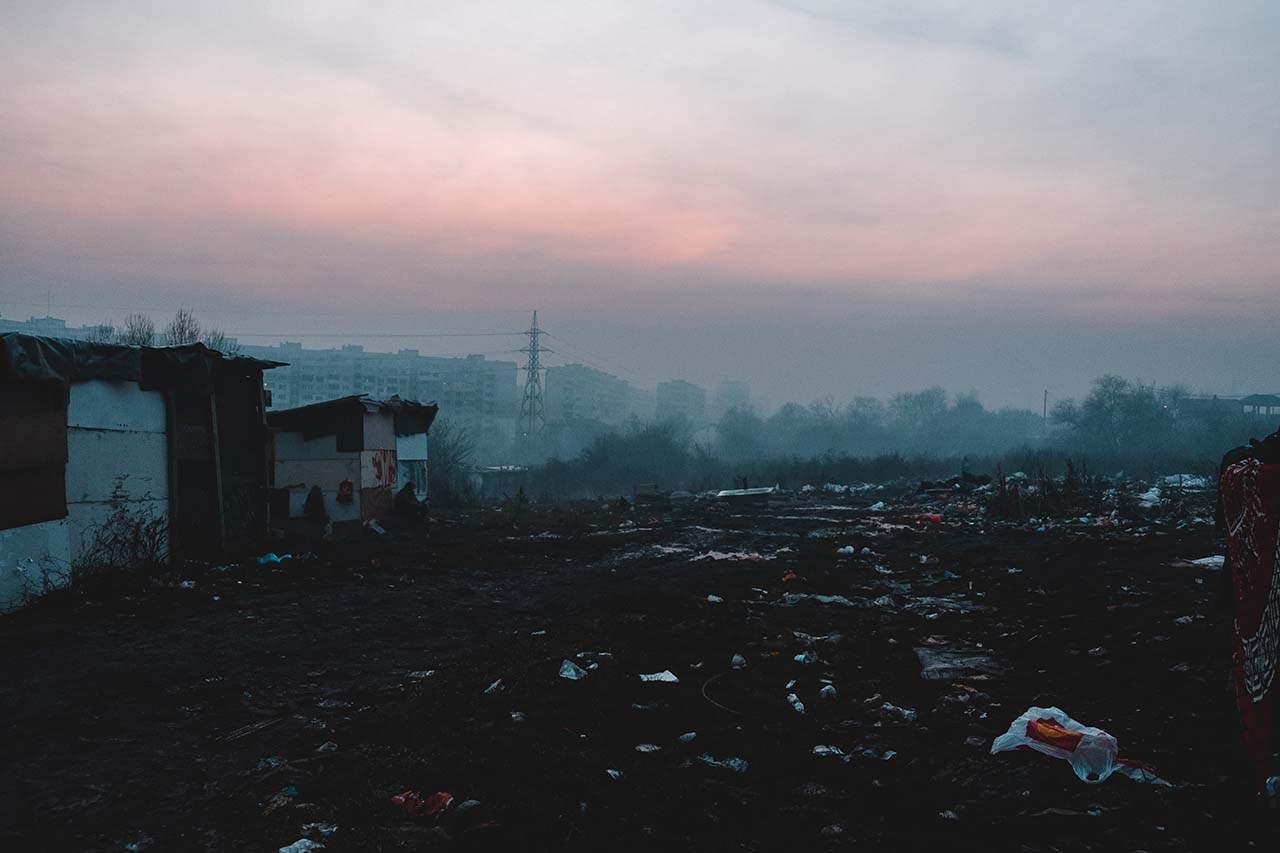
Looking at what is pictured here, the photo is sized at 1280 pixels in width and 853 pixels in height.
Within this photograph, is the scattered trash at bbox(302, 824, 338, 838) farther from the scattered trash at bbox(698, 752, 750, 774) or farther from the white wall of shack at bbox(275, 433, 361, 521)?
the white wall of shack at bbox(275, 433, 361, 521)

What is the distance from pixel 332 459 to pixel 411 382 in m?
84.3

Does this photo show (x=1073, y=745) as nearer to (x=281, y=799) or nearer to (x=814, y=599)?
(x=281, y=799)

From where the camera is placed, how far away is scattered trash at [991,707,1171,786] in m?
3.85

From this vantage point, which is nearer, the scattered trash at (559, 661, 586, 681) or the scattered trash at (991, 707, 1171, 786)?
the scattered trash at (991, 707, 1171, 786)

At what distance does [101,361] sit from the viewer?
10.2 meters

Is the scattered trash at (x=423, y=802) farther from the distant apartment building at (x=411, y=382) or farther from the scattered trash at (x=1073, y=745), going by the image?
the distant apartment building at (x=411, y=382)

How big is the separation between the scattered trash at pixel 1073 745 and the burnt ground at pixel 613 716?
0.09m

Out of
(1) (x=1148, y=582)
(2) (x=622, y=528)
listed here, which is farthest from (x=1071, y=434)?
(1) (x=1148, y=582)

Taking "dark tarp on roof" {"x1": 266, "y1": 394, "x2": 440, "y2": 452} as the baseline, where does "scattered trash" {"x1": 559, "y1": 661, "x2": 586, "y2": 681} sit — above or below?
below

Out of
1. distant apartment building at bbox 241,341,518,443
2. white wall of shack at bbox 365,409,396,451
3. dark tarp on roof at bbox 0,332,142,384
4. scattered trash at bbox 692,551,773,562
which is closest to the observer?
dark tarp on roof at bbox 0,332,142,384

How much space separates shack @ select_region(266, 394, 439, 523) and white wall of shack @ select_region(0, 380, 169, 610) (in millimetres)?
4274

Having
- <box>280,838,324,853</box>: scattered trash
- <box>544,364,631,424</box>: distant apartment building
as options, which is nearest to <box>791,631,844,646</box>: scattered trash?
<box>280,838,324,853</box>: scattered trash

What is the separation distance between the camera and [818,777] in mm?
4242

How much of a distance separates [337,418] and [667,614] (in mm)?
10142
